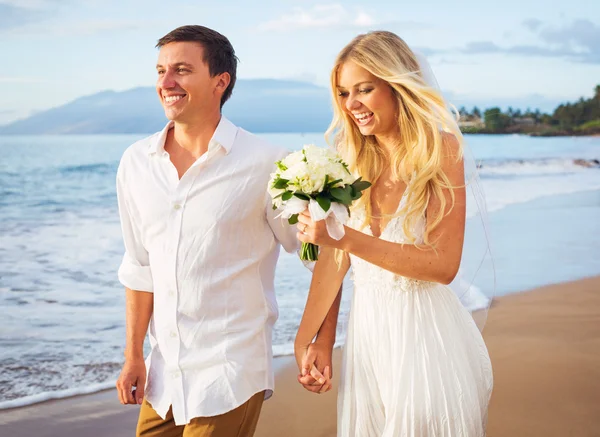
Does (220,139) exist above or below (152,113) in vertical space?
above

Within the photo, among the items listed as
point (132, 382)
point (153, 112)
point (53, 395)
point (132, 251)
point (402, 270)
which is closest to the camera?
point (402, 270)

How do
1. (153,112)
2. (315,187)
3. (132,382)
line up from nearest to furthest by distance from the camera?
(315,187) < (132,382) < (153,112)

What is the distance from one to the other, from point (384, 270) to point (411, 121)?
641 millimetres

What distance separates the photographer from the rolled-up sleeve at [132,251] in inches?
136

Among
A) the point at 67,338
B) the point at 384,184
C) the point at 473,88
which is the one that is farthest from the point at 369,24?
the point at 384,184

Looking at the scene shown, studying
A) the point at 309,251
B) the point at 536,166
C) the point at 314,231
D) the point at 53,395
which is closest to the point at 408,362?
the point at 309,251

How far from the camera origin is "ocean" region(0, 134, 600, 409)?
6.98 m

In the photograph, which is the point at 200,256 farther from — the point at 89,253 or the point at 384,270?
the point at 89,253

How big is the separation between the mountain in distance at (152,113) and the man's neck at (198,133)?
75.1 feet

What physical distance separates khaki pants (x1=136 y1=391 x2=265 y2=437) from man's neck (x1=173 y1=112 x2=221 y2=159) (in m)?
1.05

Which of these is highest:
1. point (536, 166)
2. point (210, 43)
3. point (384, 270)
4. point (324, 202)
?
point (210, 43)

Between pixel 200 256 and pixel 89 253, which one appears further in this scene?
pixel 89 253

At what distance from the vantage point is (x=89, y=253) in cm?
1238

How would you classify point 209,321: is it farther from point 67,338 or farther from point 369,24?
point 369,24
